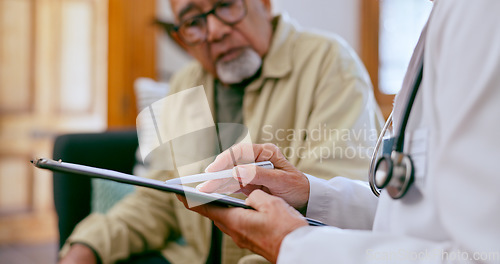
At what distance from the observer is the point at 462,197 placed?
37cm

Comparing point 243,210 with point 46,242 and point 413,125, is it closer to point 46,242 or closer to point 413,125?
point 413,125

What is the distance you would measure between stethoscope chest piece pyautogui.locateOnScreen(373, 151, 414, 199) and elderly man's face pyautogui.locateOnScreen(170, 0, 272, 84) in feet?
2.10

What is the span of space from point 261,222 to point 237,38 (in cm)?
64

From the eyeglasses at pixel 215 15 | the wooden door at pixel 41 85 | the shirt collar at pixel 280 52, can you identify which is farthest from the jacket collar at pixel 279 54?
the wooden door at pixel 41 85

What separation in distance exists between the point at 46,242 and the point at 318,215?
3.01 metres

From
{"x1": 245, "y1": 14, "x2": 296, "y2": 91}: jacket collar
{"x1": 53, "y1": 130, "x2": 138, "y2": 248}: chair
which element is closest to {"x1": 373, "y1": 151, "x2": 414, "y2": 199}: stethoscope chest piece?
{"x1": 245, "y1": 14, "x2": 296, "y2": 91}: jacket collar

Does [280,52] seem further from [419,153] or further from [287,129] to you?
[419,153]

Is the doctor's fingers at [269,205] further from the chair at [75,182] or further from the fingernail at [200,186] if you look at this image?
the chair at [75,182]

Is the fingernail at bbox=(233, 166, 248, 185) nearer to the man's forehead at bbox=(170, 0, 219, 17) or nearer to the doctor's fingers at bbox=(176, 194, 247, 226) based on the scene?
the doctor's fingers at bbox=(176, 194, 247, 226)

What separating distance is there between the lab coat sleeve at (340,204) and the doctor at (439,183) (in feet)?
0.44

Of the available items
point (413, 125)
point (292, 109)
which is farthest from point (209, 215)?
point (292, 109)

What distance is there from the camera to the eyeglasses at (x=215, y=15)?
1.03 m

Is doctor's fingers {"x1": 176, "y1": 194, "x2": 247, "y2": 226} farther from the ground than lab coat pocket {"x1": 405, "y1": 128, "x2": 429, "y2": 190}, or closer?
closer

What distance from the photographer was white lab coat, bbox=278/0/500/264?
36 cm
